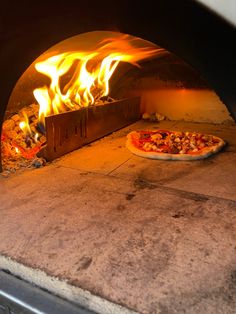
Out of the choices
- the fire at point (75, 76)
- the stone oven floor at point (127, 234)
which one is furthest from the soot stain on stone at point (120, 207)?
the fire at point (75, 76)

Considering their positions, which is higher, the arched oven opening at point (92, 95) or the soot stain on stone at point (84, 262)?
the arched oven opening at point (92, 95)

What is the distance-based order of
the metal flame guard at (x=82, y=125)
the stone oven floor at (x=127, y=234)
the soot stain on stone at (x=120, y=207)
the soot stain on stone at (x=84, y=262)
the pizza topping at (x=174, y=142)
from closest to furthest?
the stone oven floor at (x=127, y=234) < the soot stain on stone at (x=84, y=262) < the soot stain on stone at (x=120, y=207) < the metal flame guard at (x=82, y=125) < the pizza topping at (x=174, y=142)

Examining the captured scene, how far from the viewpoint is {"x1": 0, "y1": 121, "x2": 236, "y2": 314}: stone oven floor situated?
0.91 m

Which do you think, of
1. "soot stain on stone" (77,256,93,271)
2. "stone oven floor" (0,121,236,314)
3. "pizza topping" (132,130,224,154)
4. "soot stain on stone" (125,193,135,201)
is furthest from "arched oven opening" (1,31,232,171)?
"soot stain on stone" (77,256,93,271)

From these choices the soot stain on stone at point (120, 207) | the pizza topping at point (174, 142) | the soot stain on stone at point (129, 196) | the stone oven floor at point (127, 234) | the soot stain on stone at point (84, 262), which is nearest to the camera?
the stone oven floor at point (127, 234)

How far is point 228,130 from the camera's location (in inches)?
109

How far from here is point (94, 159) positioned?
2.08 meters

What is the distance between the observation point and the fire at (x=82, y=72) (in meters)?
2.08

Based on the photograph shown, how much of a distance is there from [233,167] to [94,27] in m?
1.21

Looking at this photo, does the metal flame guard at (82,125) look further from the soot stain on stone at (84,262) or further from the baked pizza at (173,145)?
the soot stain on stone at (84,262)

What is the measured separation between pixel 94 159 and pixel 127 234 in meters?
0.96

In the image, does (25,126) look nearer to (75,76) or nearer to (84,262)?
(75,76)

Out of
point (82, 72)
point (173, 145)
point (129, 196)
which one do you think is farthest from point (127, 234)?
point (82, 72)

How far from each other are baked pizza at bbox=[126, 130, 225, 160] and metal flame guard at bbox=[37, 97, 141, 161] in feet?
0.95
